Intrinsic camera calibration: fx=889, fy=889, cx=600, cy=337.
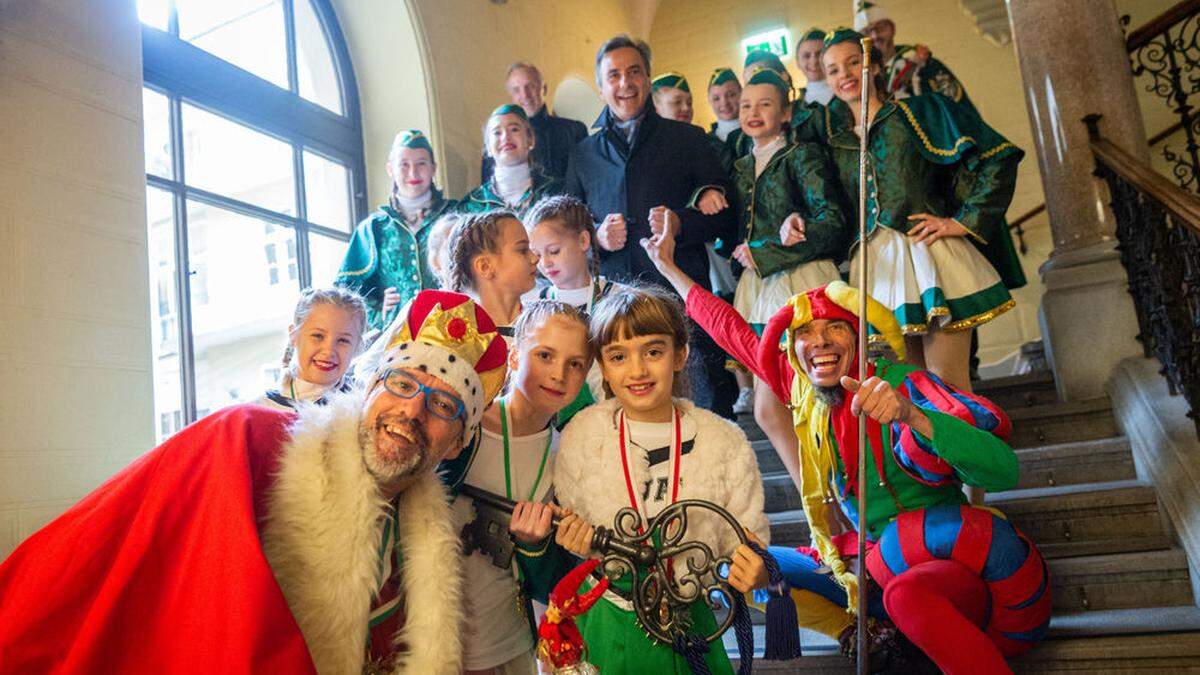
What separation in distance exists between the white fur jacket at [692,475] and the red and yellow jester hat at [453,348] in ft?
0.81

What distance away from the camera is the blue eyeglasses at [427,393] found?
1.61 meters

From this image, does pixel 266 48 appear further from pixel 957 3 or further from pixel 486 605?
pixel 957 3

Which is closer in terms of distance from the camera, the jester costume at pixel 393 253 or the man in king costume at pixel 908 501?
the man in king costume at pixel 908 501

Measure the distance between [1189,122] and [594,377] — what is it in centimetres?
333

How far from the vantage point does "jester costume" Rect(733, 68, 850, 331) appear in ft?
11.4

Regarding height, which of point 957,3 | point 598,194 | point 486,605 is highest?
point 957,3

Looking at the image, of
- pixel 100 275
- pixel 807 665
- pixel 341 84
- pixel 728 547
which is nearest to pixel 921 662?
pixel 807 665

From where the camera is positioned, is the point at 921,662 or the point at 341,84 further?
the point at 341,84

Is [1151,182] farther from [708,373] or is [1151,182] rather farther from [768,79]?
[708,373]

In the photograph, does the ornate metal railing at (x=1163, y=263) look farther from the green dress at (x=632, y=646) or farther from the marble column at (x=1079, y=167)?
the green dress at (x=632, y=646)

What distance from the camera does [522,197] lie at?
399cm

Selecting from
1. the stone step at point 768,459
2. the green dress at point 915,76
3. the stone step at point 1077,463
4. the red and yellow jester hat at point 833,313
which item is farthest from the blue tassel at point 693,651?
the green dress at point 915,76

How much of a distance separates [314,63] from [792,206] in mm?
3311

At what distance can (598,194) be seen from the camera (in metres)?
3.93
